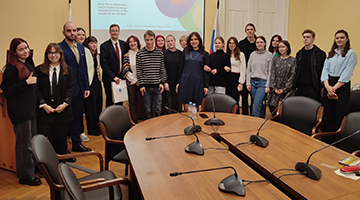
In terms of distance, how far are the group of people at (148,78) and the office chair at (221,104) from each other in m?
0.82

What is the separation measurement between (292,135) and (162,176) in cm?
131

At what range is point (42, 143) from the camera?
1.78m

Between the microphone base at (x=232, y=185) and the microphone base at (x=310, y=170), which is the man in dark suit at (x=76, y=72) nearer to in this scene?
the microphone base at (x=232, y=185)

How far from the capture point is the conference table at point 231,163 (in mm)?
1490

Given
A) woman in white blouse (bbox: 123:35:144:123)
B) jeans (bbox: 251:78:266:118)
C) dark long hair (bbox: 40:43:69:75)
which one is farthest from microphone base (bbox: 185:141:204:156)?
woman in white blouse (bbox: 123:35:144:123)

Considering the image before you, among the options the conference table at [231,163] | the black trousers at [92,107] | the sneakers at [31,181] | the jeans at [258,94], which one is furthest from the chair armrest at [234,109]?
the black trousers at [92,107]

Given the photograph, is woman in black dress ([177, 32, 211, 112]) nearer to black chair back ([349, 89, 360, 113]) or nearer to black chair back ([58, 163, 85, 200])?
black chair back ([349, 89, 360, 113])

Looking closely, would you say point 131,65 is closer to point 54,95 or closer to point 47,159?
point 54,95

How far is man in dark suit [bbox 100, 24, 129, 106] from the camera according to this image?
452 centimetres

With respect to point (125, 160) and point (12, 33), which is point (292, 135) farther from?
point (12, 33)

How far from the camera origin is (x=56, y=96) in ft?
10.2

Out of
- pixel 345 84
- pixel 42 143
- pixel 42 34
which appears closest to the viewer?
pixel 42 143

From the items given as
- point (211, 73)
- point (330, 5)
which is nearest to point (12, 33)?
point (211, 73)

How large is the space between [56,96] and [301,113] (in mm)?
2682
